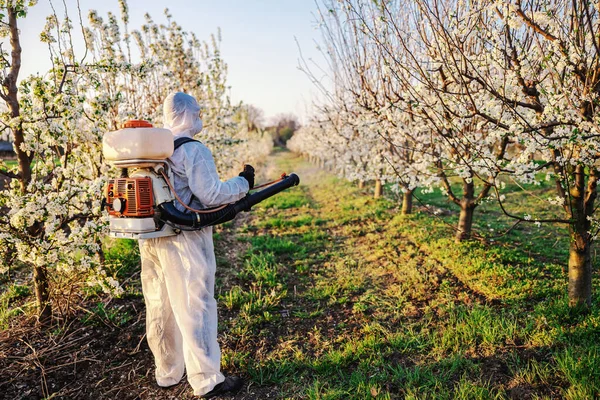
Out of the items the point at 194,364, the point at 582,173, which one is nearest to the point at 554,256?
the point at 582,173

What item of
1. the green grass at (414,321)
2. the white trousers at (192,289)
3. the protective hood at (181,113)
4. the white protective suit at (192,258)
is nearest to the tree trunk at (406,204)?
the green grass at (414,321)

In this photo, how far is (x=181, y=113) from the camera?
296 centimetres

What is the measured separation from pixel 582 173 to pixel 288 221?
258 inches

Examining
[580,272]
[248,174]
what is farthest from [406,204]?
[248,174]

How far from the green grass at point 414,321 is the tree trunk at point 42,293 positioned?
193 cm

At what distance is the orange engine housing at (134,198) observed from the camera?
260cm

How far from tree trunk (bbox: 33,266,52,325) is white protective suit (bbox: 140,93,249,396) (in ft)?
5.31

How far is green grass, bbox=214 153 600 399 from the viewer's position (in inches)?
116

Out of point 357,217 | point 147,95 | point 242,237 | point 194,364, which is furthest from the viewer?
point 357,217

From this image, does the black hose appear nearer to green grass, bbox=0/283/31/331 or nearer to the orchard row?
the orchard row

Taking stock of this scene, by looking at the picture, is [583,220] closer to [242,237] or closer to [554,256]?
[554,256]

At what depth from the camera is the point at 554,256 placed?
548cm

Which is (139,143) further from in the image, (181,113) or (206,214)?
(206,214)

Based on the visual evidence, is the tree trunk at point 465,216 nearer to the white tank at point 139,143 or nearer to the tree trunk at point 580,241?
the tree trunk at point 580,241
